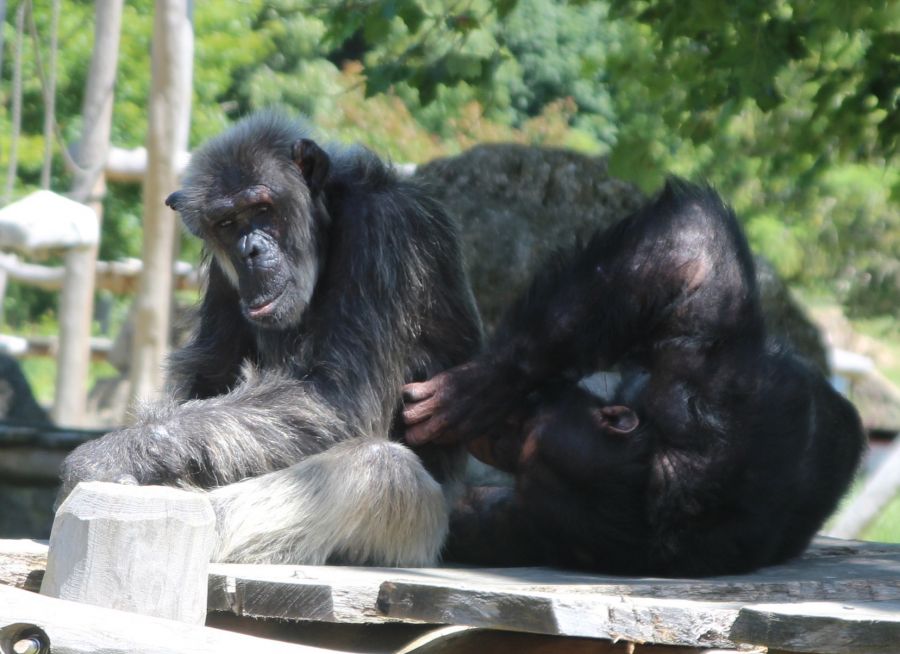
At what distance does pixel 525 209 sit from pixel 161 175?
3.07 metres

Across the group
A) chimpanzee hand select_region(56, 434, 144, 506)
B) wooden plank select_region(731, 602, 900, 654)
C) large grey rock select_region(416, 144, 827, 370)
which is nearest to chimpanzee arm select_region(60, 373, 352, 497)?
chimpanzee hand select_region(56, 434, 144, 506)

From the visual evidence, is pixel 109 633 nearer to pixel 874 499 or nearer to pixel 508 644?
pixel 508 644

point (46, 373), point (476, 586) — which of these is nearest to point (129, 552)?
point (476, 586)

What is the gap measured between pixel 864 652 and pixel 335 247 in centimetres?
258

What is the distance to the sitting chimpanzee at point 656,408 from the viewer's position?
4.23 meters

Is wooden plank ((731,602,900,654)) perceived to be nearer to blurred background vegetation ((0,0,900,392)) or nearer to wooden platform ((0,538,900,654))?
wooden platform ((0,538,900,654))

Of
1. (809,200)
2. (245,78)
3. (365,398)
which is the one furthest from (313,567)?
(245,78)

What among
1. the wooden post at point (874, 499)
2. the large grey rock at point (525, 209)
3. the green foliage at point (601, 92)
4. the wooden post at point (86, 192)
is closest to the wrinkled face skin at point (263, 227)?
the green foliage at point (601, 92)

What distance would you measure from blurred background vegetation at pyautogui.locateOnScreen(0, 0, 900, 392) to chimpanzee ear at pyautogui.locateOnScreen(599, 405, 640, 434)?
221cm

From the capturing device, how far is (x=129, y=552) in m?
3.30

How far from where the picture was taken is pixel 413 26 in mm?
6641

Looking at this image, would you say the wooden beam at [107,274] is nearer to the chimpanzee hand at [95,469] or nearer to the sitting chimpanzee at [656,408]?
the chimpanzee hand at [95,469]

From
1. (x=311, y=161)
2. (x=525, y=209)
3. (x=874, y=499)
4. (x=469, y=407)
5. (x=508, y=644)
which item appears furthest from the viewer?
(x=874, y=499)

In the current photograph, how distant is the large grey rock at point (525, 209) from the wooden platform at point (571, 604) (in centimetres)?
491
